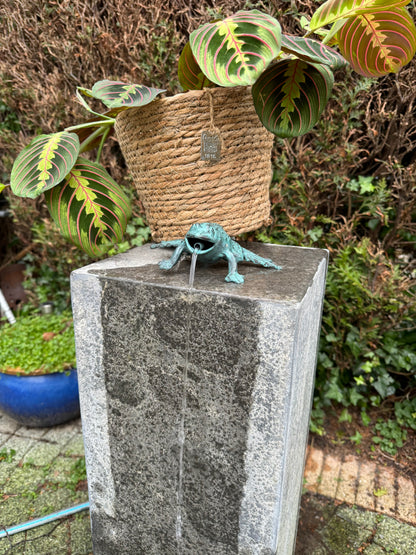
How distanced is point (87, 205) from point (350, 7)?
96cm

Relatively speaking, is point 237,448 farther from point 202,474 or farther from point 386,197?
point 386,197

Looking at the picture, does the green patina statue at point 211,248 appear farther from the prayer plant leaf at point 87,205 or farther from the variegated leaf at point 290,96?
the variegated leaf at point 290,96

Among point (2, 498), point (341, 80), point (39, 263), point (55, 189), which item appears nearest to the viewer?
point (55, 189)

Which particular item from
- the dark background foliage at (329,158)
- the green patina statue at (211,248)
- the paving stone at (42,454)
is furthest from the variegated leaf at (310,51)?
the paving stone at (42,454)

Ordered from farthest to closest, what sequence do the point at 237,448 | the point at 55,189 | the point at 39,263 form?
1. the point at 39,263
2. the point at 55,189
3. the point at 237,448

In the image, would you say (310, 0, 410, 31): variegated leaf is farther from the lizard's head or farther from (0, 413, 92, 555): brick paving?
(0, 413, 92, 555): brick paving

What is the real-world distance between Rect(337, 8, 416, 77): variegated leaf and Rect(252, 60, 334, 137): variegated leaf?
154 millimetres

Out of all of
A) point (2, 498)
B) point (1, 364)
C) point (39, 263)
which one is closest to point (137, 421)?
point (2, 498)

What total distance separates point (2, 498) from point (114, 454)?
1.07m

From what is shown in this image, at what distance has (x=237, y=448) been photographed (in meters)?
1.18

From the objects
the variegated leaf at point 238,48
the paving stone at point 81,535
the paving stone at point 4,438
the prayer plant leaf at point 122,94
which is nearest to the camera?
the variegated leaf at point 238,48

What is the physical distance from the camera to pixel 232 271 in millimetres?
1192

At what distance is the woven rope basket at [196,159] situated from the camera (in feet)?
3.81

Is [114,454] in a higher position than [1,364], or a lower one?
higher
